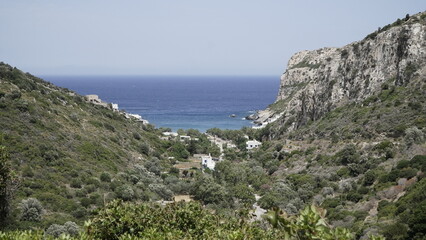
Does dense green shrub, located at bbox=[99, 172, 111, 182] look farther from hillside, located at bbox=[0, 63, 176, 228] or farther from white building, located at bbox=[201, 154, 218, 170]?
white building, located at bbox=[201, 154, 218, 170]

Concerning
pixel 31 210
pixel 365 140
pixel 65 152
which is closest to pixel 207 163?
pixel 365 140

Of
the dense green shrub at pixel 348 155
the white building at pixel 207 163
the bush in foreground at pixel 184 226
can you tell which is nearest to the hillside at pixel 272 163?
the bush in foreground at pixel 184 226

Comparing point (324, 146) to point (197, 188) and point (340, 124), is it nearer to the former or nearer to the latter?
point (340, 124)

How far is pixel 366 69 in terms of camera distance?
5569cm

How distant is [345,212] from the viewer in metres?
27.6

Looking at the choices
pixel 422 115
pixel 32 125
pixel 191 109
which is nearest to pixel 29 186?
pixel 32 125

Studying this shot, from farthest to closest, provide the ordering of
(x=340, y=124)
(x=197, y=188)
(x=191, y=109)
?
(x=191, y=109) → (x=340, y=124) → (x=197, y=188)

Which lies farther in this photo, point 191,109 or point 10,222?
point 191,109

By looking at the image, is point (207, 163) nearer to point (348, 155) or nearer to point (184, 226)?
point (348, 155)

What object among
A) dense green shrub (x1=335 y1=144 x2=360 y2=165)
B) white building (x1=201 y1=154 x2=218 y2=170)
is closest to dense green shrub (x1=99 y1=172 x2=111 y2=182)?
white building (x1=201 y1=154 x2=218 y2=170)

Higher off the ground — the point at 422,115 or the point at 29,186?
the point at 422,115

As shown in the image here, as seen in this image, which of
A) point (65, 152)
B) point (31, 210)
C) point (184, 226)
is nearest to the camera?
point (184, 226)

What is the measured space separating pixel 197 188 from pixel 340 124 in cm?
2205

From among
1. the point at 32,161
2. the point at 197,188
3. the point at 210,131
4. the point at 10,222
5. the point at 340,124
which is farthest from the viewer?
the point at 210,131
